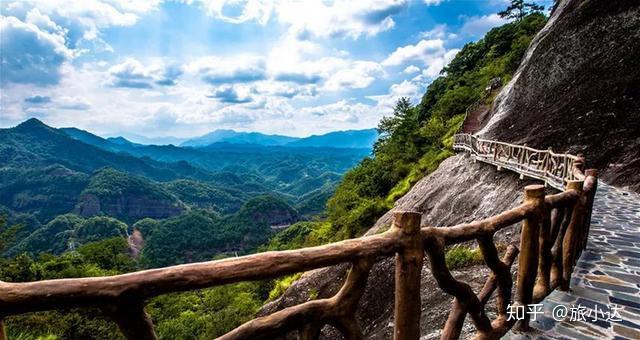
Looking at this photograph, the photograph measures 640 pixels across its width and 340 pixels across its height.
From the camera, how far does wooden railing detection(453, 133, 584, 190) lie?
10867 millimetres

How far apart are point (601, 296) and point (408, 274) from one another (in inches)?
151

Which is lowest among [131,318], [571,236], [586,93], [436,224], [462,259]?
[436,224]

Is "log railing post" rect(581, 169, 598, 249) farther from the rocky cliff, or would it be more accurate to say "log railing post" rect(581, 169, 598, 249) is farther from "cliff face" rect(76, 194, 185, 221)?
"cliff face" rect(76, 194, 185, 221)

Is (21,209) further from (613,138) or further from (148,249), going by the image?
(613,138)

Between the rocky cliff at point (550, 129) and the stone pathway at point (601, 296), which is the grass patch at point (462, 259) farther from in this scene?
the stone pathway at point (601, 296)

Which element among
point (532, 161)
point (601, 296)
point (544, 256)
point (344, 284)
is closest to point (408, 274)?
point (344, 284)

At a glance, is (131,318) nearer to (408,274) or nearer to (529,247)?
(408,274)

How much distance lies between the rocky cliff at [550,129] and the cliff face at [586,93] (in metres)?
0.04

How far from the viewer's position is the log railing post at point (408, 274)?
8.73 ft

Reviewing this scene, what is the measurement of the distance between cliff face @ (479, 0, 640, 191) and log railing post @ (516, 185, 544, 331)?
36.5 ft

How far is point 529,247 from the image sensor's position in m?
4.05

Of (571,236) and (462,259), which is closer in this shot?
(571,236)

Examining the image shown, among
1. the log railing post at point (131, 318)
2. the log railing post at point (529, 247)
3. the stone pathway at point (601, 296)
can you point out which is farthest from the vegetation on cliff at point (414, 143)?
the log railing post at point (131, 318)

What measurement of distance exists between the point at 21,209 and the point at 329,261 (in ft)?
686
